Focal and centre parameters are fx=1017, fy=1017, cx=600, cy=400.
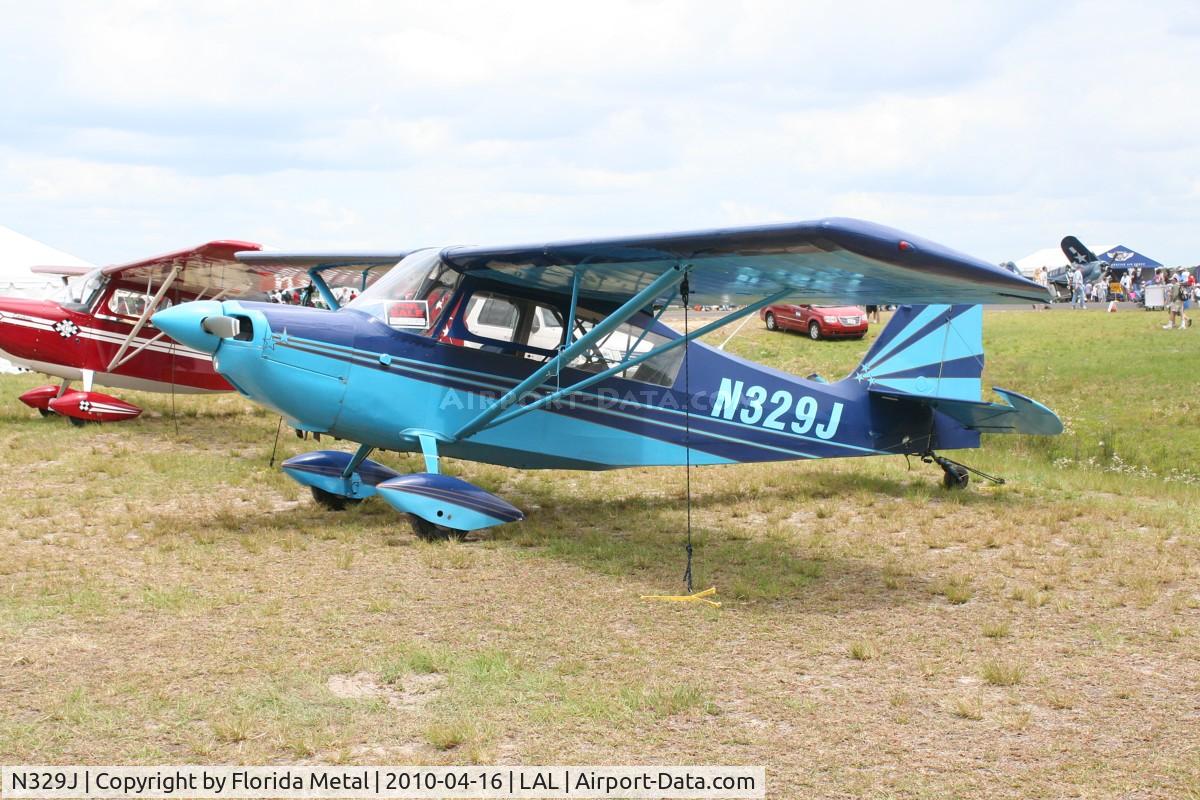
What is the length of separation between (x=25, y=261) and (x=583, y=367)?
34.7m

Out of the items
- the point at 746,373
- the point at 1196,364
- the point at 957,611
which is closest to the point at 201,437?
the point at 746,373

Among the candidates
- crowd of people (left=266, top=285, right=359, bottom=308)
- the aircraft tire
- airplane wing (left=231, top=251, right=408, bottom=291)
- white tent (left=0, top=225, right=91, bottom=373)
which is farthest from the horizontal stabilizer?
white tent (left=0, top=225, right=91, bottom=373)

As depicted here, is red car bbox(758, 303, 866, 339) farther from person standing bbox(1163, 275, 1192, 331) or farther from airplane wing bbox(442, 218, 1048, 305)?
airplane wing bbox(442, 218, 1048, 305)

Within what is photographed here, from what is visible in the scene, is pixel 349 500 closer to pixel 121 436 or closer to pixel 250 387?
pixel 250 387

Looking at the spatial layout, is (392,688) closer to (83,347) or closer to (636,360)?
(636,360)

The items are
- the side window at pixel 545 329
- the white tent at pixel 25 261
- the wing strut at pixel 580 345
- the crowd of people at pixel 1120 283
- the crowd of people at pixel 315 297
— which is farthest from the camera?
the crowd of people at pixel 1120 283

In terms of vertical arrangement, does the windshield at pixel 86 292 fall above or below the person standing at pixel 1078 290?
below

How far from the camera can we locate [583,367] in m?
9.57

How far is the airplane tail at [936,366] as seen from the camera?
10.8 meters

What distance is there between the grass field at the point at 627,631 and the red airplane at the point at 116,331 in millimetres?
3938

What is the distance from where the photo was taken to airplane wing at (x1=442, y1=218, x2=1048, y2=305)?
6016mm

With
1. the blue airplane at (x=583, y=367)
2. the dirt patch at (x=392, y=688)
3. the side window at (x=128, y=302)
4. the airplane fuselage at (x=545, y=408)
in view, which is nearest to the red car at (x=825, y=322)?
the side window at (x=128, y=302)

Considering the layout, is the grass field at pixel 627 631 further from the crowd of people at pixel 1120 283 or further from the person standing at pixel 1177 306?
the crowd of people at pixel 1120 283

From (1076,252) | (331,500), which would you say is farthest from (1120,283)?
(331,500)
